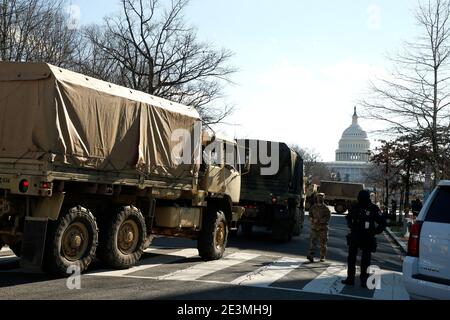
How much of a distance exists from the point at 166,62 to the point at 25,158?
26.1m

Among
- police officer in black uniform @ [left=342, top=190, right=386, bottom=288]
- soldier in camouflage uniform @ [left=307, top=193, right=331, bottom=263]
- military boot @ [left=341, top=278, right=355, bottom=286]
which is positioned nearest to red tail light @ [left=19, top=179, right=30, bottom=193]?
police officer in black uniform @ [left=342, top=190, right=386, bottom=288]

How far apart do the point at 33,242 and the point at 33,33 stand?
19.7 metres

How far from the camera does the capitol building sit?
13088cm

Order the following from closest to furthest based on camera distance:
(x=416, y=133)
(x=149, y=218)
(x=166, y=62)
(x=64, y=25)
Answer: (x=149, y=218) → (x=416, y=133) → (x=64, y=25) → (x=166, y=62)

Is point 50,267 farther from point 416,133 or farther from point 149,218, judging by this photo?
point 416,133

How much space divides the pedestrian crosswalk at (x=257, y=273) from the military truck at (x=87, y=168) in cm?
62

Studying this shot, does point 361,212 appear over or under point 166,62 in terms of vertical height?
under

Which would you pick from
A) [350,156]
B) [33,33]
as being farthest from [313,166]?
[33,33]

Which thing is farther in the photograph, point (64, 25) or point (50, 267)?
point (64, 25)

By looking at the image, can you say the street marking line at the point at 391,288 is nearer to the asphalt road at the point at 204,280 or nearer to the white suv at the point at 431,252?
the asphalt road at the point at 204,280

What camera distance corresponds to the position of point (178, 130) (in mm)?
11023

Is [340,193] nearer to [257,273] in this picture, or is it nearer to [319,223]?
[319,223]

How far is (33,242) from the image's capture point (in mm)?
7910
